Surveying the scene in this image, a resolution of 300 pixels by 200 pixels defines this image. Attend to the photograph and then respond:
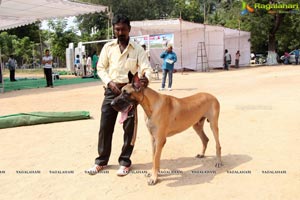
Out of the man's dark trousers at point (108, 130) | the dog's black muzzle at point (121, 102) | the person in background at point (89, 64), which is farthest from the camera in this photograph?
the person in background at point (89, 64)

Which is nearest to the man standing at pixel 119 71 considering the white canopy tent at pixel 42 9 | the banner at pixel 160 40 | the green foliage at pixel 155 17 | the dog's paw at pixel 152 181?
the dog's paw at pixel 152 181

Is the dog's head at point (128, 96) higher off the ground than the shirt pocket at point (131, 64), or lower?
lower

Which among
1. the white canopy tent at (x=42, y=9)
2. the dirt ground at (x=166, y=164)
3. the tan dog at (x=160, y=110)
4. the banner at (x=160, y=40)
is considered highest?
the white canopy tent at (x=42, y=9)

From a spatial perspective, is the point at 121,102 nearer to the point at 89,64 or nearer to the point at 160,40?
the point at 160,40

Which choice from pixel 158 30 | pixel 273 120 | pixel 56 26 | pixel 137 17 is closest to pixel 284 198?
pixel 273 120

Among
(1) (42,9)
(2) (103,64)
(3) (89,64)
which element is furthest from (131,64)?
(3) (89,64)

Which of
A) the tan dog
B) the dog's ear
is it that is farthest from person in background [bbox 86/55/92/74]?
the dog's ear

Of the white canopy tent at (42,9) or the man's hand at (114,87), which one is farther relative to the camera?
the white canopy tent at (42,9)

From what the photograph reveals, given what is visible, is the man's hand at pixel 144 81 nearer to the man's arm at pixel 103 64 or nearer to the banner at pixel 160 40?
the man's arm at pixel 103 64

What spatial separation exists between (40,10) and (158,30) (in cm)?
1250

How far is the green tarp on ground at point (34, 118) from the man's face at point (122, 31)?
12.9 feet

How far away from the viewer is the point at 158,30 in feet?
89.1

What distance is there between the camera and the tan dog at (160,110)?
3791 mm

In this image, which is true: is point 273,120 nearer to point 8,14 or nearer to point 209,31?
point 8,14
